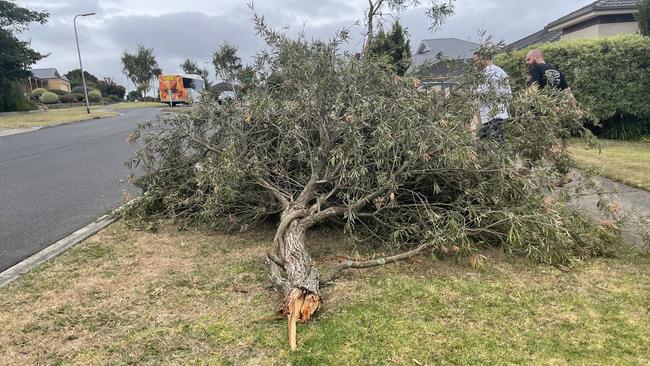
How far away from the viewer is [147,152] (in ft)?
18.0

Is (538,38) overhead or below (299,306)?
overhead

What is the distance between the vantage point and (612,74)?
11625mm

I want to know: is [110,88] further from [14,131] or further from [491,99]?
[491,99]

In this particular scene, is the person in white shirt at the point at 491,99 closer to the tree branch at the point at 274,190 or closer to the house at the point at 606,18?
the tree branch at the point at 274,190

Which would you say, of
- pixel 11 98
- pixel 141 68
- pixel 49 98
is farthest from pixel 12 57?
pixel 141 68

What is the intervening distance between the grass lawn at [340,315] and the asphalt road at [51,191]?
46.4 inches

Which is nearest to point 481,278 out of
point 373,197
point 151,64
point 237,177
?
point 373,197

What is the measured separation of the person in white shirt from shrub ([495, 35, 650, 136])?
7421mm

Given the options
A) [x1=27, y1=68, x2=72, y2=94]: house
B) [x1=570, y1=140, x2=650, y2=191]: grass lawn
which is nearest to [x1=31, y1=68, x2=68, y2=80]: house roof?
[x1=27, y1=68, x2=72, y2=94]: house

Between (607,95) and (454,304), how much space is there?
35.0ft

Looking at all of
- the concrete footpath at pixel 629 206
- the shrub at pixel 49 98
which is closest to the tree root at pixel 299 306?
the concrete footpath at pixel 629 206

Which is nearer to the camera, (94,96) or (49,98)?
(49,98)

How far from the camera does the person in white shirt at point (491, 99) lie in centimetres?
451

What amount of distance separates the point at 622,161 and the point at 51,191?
9311mm
